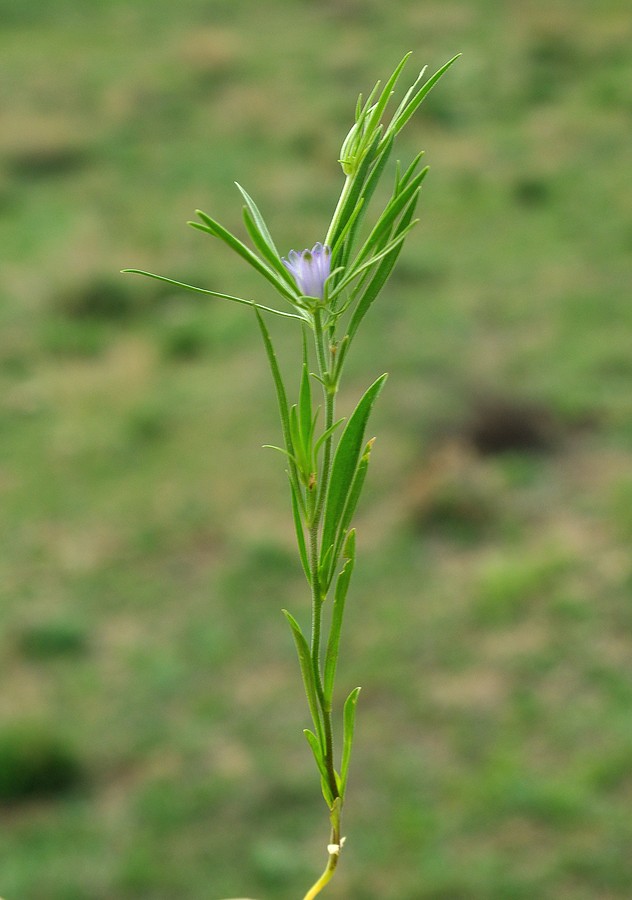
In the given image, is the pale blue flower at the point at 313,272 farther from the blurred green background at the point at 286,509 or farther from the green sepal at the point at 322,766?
the blurred green background at the point at 286,509

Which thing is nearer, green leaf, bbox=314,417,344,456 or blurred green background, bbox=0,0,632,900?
green leaf, bbox=314,417,344,456

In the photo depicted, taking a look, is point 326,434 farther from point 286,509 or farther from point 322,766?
point 286,509

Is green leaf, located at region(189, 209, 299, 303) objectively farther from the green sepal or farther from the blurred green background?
the blurred green background

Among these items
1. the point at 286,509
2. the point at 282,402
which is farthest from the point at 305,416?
the point at 286,509

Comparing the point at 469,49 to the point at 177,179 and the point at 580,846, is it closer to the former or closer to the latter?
the point at 177,179

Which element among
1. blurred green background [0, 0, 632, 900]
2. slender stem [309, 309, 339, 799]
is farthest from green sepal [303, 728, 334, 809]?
blurred green background [0, 0, 632, 900]

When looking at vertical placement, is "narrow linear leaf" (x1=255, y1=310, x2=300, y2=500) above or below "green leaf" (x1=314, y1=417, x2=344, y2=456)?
above
